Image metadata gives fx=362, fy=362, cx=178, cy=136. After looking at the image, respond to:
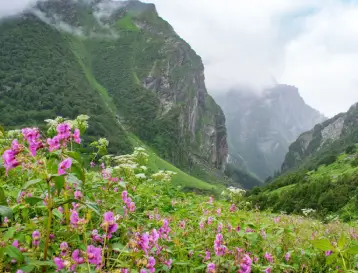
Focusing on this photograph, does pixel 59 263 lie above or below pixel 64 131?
below

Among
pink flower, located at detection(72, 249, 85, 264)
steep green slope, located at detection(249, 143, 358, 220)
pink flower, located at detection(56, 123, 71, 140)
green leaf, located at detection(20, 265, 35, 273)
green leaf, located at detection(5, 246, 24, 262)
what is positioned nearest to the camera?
green leaf, located at detection(5, 246, 24, 262)

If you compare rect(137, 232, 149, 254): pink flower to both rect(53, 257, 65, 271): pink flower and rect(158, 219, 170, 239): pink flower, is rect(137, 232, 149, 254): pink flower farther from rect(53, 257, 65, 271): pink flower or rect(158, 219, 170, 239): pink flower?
rect(158, 219, 170, 239): pink flower

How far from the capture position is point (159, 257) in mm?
3643

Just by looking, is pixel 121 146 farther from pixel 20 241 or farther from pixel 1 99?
pixel 20 241

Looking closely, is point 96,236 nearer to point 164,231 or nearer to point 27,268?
point 27,268

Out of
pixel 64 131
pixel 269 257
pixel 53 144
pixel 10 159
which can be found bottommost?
pixel 269 257

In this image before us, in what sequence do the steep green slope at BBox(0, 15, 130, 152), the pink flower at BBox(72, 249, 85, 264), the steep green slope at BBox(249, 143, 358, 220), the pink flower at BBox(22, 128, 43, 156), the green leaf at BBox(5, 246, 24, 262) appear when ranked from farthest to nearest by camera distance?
the steep green slope at BBox(0, 15, 130, 152) < the steep green slope at BBox(249, 143, 358, 220) < the pink flower at BBox(22, 128, 43, 156) < the pink flower at BBox(72, 249, 85, 264) < the green leaf at BBox(5, 246, 24, 262)

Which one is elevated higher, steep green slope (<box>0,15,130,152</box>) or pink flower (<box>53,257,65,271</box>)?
steep green slope (<box>0,15,130,152</box>)

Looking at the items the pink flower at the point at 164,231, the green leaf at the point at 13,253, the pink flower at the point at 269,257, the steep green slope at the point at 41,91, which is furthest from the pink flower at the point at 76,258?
the steep green slope at the point at 41,91

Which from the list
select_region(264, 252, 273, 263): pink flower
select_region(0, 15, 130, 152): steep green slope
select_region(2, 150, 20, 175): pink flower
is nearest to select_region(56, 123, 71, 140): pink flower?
select_region(2, 150, 20, 175): pink flower

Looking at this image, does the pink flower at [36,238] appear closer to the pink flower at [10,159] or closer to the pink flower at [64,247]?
the pink flower at [64,247]

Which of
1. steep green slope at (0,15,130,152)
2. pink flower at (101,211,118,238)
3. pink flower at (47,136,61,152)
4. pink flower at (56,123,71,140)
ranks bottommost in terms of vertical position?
pink flower at (101,211,118,238)

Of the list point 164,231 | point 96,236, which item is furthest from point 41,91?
point 96,236

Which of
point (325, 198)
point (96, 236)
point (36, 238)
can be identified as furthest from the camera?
point (325, 198)
